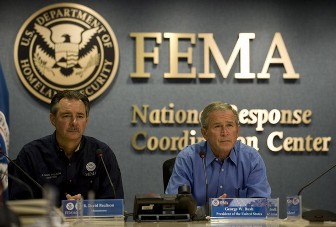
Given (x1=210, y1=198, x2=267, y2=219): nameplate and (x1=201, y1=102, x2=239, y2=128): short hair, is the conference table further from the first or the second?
(x1=201, y1=102, x2=239, y2=128): short hair

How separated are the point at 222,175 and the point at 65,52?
7.70ft

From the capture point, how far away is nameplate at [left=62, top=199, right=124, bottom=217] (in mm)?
3127

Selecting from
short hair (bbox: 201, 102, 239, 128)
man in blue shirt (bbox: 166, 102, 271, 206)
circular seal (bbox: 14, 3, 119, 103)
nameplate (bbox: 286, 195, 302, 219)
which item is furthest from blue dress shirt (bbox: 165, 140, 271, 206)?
circular seal (bbox: 14, 3, 119, 103)

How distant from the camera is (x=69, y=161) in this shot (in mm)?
4090

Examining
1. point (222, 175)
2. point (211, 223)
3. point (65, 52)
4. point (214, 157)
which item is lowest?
point (211, 223)

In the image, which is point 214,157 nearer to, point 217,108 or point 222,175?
point 222,175

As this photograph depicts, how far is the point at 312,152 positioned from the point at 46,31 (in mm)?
2741

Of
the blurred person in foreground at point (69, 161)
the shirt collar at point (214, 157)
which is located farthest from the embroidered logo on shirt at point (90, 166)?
the shirt collar at point (214, 157)

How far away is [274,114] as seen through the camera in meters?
5.82

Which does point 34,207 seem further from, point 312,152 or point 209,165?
point 312,152

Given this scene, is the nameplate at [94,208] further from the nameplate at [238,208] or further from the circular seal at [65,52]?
the circular seal at [65,52]

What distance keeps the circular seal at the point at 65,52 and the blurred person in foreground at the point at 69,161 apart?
1.48 metres

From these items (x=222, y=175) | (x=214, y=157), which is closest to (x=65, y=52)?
(x=214, y=157)

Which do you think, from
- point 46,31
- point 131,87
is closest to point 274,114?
point 131,87
